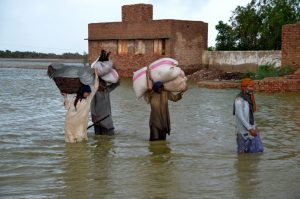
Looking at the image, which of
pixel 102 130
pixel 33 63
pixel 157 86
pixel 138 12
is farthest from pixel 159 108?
pixel 33 63

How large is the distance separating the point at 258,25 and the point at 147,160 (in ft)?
82.0

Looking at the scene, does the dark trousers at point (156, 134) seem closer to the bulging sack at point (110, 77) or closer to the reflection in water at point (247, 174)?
the bulging sack at point (110, 77)

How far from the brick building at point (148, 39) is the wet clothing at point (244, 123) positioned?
66.6 feet

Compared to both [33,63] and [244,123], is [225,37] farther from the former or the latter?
[33,63]

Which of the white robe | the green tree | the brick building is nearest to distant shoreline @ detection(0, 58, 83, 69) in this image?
the brick building

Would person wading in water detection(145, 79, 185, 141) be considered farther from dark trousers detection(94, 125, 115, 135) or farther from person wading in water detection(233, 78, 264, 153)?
person wading in water detection(233, 78, 264, 153)

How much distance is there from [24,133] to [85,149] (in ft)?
6.94

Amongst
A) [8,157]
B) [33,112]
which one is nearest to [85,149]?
[8,157]

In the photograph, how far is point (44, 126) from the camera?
1077 cm

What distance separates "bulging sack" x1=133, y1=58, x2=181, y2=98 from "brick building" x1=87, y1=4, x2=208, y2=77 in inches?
757

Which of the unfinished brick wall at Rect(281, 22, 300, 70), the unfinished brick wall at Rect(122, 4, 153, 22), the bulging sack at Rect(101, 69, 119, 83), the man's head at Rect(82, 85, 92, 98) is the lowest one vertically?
the man's head at Rect(82, 85, 92, 98)

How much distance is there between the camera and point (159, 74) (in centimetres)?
832

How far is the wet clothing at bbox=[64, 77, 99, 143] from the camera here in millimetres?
8477

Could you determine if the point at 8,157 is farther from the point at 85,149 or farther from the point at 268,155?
the point at 268,155
